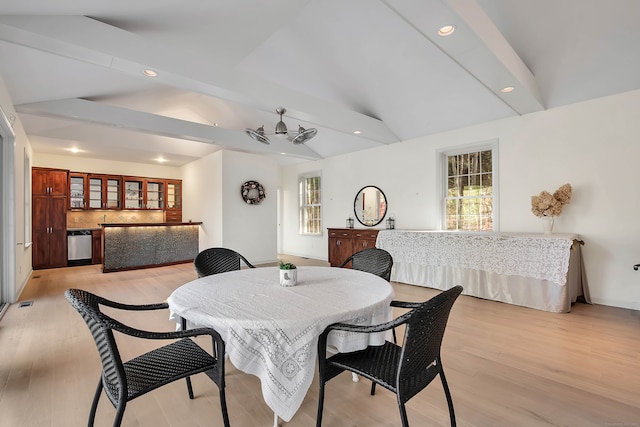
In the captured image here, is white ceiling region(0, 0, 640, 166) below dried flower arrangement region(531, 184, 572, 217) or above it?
above

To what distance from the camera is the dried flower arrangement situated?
3.91m

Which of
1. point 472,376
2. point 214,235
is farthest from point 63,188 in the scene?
point 472,376

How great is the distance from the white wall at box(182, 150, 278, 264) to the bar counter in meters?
0.38

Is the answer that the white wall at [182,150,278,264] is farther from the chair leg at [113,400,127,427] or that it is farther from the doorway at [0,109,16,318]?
the chair leg at [113,400,127,427]

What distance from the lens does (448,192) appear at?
5.43m

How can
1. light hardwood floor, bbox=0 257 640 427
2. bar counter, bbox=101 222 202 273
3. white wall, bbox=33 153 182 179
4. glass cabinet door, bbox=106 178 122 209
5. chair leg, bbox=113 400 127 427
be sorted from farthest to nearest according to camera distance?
glass cabinet door, bbox=106 178 122 209
white wall, bbox=33 153 182 179
bar counter, bbox=101 222 202 273
light hardwood floor, bbox=0 257 640 427
chair leg, bbox=113 400 127 427

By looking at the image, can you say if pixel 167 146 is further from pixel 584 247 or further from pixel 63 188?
pixel 584 247

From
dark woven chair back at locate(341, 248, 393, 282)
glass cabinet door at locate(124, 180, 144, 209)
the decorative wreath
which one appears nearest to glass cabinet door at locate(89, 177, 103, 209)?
glass cabinet door at locate(124, 180, 144, 209)

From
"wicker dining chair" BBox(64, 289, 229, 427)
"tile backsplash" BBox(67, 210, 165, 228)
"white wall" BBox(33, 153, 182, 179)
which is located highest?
"white wall" BBox(33, 153, 182, 179)

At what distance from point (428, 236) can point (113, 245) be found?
6.04 m

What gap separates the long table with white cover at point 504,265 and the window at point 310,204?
326 cm

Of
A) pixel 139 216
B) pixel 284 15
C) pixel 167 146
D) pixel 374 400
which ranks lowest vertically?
pixel 374 400

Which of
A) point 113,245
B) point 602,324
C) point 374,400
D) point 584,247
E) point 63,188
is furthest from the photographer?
point 63,188

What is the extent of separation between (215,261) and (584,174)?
4.63m
